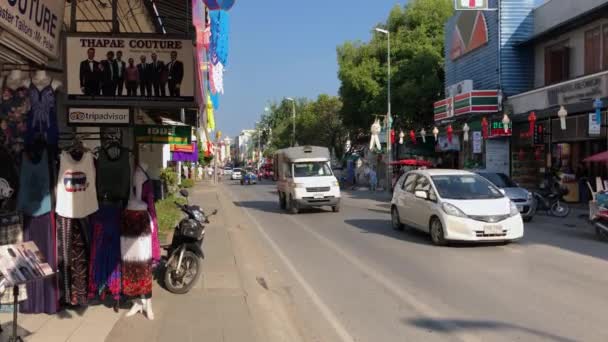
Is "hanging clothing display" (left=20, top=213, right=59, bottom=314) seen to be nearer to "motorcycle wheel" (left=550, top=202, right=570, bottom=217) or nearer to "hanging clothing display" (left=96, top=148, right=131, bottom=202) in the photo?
"hanging clothing display" (left=96, top=148, right=131, bottom=202)

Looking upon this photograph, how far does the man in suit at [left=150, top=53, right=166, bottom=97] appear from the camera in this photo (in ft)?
21.3

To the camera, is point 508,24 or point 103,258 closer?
point 103,258

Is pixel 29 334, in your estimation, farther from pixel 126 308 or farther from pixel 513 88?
pixel 513 88

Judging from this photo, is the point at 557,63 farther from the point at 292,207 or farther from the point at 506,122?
the point at 292,207

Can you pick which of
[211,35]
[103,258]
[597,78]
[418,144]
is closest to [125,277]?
[103,258]

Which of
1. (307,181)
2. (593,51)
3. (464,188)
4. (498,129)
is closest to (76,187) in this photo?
(464,188)

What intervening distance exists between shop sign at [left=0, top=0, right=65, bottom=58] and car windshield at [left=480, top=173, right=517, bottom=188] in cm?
1493

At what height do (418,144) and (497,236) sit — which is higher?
(418,144)

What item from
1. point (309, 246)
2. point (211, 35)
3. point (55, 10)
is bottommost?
point (309, 246)

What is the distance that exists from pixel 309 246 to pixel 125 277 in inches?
267

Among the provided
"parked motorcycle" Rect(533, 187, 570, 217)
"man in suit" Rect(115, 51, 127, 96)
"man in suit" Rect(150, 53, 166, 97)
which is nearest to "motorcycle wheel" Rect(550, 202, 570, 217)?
"parked motorcycle" Rect(533, 187, 570, 217)

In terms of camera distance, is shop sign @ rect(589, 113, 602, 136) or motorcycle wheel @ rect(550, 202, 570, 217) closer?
motorcycle wheel @ rect(550, 202, 570, 217)

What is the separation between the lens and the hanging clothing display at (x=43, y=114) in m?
5.59

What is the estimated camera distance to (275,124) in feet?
333
